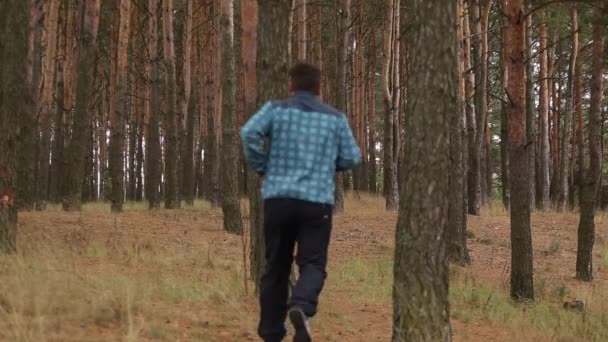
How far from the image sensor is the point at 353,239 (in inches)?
527

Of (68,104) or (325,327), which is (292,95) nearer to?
(325,327)

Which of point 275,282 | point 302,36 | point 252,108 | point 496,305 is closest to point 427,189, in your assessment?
point 275,282

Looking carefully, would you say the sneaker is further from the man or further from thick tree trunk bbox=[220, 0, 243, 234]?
thick tree trunk bbox=[220, 0, 243, 234]

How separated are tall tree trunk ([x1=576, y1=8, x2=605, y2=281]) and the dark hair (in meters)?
8.13

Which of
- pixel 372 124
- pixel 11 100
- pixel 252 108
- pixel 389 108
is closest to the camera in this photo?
pixel 11 100

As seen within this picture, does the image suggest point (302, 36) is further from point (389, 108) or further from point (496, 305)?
point (496, 305)

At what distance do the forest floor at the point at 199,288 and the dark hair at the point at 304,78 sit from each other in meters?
2.14

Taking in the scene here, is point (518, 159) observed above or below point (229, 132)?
below

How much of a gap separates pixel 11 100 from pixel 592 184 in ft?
30.6

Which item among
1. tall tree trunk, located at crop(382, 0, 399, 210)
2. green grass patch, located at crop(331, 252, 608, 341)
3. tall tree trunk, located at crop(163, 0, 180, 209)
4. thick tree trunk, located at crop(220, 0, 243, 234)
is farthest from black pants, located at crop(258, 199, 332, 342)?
tall tree trunk, located at crop(382, 0, 399, 210)

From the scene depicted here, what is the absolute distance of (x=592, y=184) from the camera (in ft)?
35.2

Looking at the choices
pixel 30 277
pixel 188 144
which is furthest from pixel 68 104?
pixel 30 277

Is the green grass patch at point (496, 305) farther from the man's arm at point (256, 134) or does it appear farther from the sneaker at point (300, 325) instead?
the man's arm at point (256, 134)

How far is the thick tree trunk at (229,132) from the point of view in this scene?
11.8 meters
